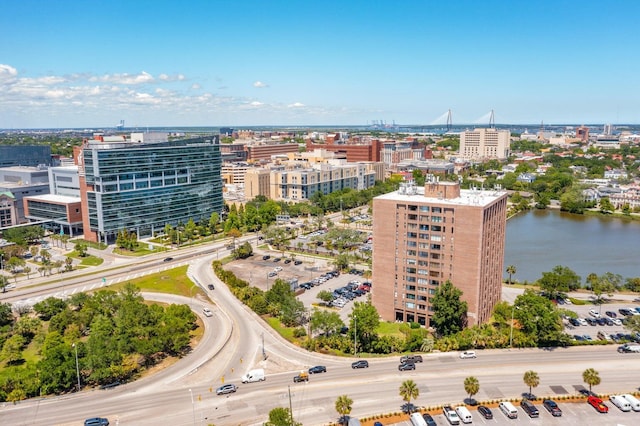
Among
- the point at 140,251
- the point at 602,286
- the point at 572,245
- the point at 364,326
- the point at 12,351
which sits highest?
the point at 364,326

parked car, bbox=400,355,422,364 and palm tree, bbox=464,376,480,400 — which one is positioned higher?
palm tree, bbox=464,376,480,400

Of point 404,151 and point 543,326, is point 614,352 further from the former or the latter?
point 404,151

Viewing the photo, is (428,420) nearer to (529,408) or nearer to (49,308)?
(529,408)

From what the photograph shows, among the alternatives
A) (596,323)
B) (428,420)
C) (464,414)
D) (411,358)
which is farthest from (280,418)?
(596,323)

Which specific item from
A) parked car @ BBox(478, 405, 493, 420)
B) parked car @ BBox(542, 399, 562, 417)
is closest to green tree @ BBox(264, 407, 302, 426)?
parked car @ BBox(478, 405, 493, 420)

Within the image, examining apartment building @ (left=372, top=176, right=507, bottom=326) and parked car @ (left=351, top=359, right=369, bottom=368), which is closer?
parked car @ (left=351, top=359, right=369, bottom=368)

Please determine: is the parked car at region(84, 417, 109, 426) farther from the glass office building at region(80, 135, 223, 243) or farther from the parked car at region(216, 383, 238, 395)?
the glass office building at region(80, 135, 223, 243)
